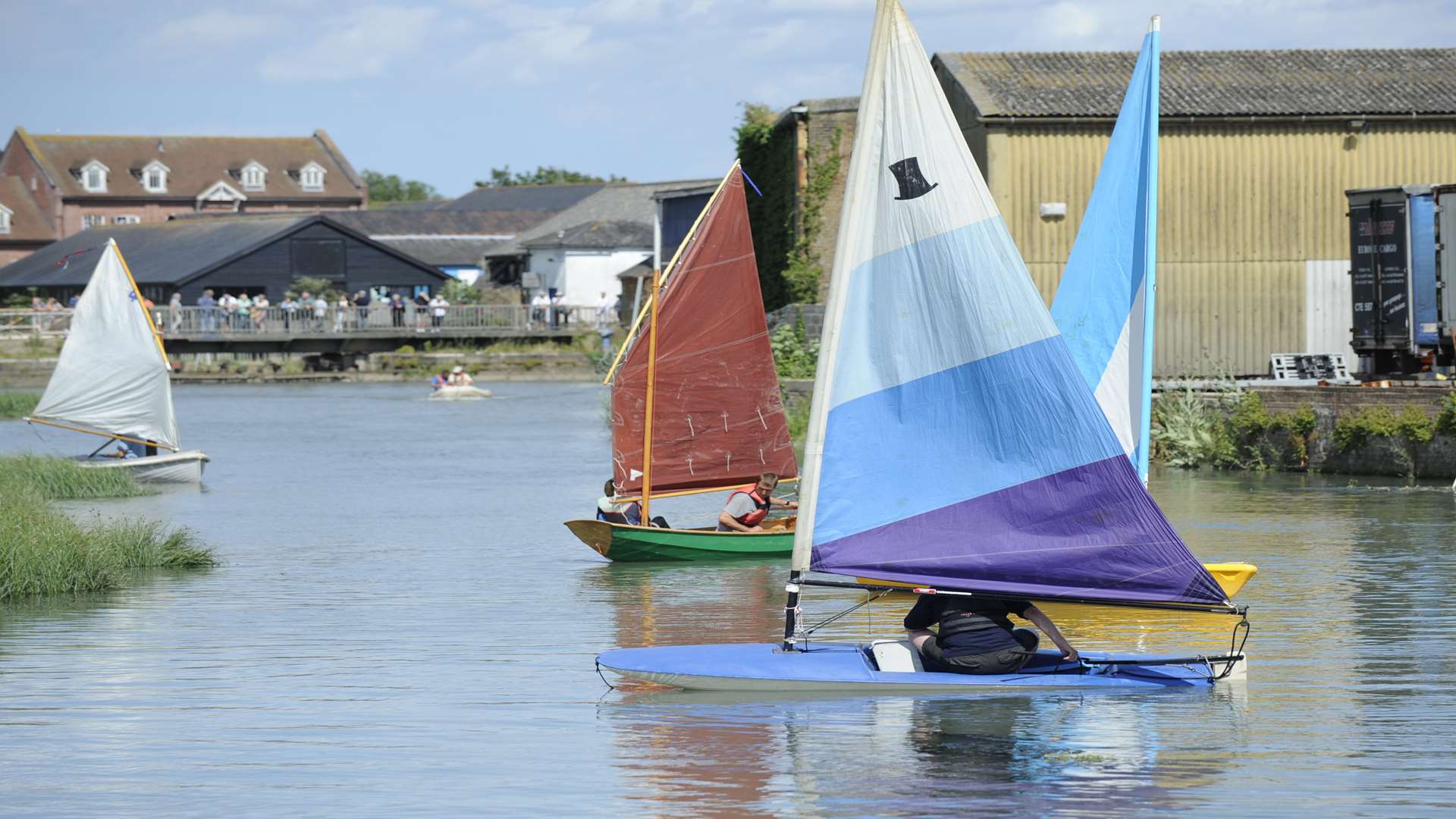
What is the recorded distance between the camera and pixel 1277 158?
37656 mm

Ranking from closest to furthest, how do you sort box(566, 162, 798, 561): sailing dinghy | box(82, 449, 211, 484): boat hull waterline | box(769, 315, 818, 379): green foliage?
box(566, 162, 798, 561): sailing dinghy
box(82, 449, 211, 484): boat hull waterline
box(769, 315, 818, 379): green foliage

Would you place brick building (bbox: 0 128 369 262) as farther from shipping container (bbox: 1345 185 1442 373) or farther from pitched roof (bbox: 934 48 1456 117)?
shipping container (bbox: 1345 185 1442 373)

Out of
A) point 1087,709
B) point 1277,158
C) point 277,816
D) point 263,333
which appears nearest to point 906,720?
point 1087,709

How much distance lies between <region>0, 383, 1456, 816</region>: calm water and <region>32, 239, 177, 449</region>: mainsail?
9789 millimetres

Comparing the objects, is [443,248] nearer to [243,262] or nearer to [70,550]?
[243,262]

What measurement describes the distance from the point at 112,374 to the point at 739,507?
56.4 feet

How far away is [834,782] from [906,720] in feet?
5.24

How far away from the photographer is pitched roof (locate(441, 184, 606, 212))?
133m

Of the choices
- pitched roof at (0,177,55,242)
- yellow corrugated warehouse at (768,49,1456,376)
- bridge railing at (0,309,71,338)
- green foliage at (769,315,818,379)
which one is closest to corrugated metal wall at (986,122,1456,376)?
yellow corrugated warehouse at (768,49,1456,376)

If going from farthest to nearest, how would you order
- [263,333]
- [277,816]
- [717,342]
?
[263,333], [717,342], [277,816]

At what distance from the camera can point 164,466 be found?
34375 mm

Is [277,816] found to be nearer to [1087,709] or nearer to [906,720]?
[906,720]

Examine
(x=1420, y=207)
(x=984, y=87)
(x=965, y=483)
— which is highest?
(x=984, y=87)

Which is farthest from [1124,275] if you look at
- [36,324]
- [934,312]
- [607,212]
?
[607,212]
